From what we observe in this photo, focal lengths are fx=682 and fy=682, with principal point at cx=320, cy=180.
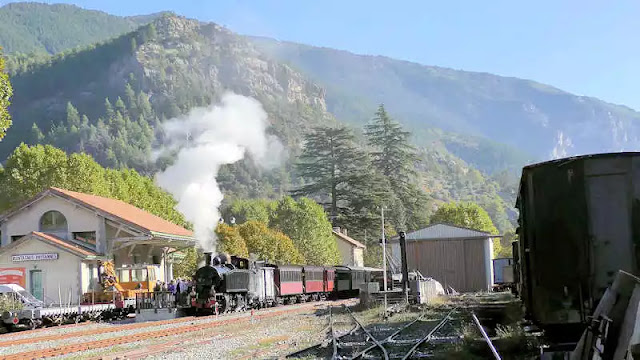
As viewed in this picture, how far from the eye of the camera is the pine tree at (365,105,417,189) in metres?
105

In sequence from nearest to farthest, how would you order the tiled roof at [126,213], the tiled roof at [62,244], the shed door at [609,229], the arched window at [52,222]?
the shed door at [609,229] → the tiled roof at [62,244] → the tiled roof at [126,213] → the arched window at [52,222]

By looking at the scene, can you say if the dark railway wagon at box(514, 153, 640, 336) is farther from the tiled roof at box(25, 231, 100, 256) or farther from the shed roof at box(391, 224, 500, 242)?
the shed roof at box(391, 224, 500, 242)

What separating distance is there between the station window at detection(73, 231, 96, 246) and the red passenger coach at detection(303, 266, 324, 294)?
14022mm

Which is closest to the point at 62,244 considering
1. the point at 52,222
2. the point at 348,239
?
the point at 52,222

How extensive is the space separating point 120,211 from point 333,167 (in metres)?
57.0

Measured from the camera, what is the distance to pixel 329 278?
52406 millimetres

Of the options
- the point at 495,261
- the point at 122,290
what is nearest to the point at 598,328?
the point at 122,290

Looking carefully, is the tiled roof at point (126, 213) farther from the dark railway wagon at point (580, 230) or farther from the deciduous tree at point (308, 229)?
the dark railway wagon at point (580, 230)

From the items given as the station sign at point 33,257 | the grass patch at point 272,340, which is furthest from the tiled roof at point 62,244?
the grass patch at point 272,340

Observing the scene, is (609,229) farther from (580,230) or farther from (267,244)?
(267,244)

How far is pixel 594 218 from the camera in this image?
10.0 m

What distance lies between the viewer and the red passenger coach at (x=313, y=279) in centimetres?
4609

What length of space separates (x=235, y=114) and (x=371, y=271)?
948 inches

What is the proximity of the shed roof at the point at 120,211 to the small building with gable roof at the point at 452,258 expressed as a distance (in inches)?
643
